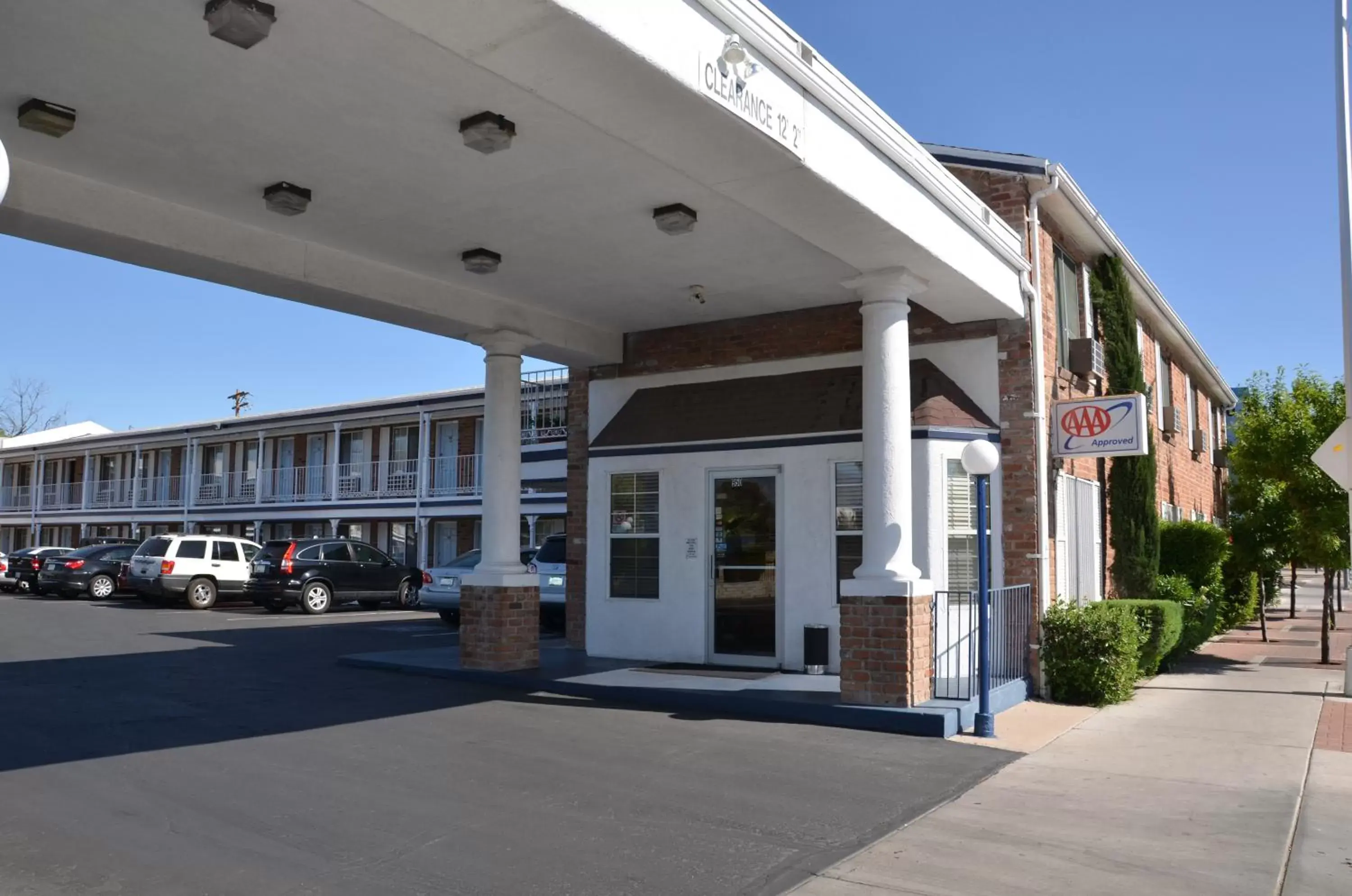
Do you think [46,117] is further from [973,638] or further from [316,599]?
[316,599]

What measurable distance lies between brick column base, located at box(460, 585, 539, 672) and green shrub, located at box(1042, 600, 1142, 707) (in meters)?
5.43

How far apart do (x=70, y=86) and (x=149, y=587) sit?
69.6ft

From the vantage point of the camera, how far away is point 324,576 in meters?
24.2

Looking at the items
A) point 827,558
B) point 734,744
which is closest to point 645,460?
point 827,558

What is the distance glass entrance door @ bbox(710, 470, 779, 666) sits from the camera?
11.7m

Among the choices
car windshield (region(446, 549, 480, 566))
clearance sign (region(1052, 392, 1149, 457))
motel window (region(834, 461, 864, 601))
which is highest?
clearance sign (region(1052, 392, 1149, 457))

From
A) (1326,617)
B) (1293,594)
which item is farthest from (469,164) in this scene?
(1293,594)

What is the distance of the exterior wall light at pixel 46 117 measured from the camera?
6.71m

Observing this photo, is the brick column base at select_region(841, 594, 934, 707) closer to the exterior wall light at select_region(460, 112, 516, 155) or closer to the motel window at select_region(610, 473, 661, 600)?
the motel window at select_region(610, 473, 661, 600)

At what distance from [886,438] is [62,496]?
45776 mm

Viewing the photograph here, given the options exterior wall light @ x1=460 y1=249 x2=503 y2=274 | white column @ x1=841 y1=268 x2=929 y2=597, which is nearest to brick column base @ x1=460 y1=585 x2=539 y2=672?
exterior wall light @ x1=460 y1=249 x2=503 y2=274

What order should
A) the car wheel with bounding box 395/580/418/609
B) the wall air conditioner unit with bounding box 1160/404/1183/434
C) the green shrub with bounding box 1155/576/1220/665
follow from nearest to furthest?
1. the green shrub with bounding box 1155/576/1220/665
2. the wall air conditioner unit with bounding box 1160/404/1183/434
3. the car wheel with bounding box 395/580/418/609

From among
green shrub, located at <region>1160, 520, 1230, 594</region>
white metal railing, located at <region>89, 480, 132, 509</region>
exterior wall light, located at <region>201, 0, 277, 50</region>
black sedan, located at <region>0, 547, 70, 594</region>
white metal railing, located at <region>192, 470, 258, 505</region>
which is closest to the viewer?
exterior wall light, located at <region>201, 0, 277, 50</region>

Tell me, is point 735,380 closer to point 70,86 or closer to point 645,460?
point 645,460
